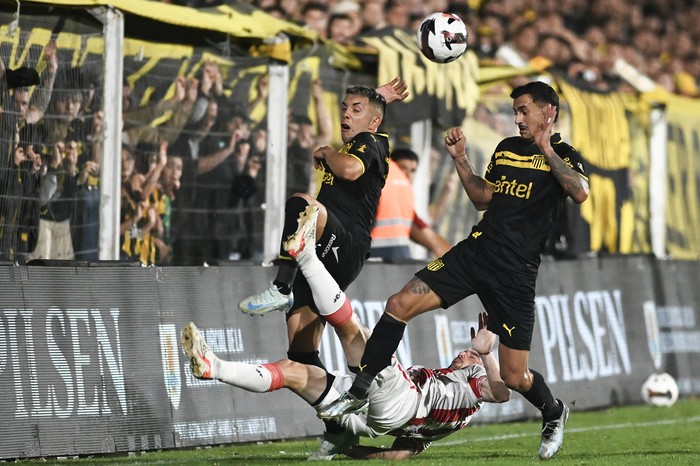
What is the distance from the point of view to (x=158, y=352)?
10.2 m

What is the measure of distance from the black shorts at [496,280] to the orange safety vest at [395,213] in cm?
433

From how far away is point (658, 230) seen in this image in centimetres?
1783

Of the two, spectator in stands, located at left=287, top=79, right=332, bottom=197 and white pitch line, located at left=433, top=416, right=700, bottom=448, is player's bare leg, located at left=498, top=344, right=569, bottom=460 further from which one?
spectator in stands, located at left=287, top=79, right=332, bottom=197

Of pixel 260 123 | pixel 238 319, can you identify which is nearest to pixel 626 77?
pixel 260 123

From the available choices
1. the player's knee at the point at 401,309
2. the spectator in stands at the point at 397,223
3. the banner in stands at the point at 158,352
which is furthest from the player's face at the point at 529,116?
the spectator in stands at the point at 397,223

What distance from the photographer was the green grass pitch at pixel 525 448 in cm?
912

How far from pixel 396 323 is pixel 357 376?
447mm

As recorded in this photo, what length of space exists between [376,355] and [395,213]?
506 cm

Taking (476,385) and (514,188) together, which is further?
(476,385)

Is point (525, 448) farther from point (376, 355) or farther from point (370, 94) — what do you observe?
point (370, 94)

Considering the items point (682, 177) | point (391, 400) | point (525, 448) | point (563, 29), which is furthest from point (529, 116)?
point (563, 29)

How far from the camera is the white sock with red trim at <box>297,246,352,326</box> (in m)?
8.50

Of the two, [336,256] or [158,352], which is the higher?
[336,256]

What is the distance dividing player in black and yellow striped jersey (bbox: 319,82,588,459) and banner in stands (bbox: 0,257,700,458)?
2.21 m
